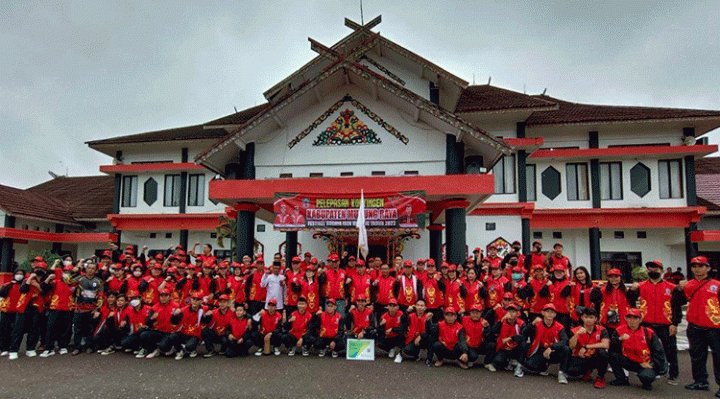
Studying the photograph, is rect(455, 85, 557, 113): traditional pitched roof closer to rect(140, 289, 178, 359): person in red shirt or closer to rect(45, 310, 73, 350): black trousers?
rect(140, 289, 178, 359): person in red shirt

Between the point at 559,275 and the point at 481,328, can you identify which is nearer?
the point at 481,328

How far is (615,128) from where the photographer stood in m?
21.9

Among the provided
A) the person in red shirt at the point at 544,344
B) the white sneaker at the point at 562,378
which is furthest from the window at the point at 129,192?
the white sneaker at the point at 562,378

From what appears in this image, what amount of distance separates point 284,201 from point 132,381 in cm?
618

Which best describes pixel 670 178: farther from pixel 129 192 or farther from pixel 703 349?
pixel 129 192

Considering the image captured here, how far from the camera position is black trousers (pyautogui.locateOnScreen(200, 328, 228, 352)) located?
9.06 meters

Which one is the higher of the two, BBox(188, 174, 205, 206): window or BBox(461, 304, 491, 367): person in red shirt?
BBox(188, 174, 205, 206): window

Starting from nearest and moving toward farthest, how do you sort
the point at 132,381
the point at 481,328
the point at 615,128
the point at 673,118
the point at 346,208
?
the point at 132,381, the point at 481,328, the point at 346,208, the point at 673,118, the point at 615,128

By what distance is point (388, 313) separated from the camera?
9.15 m

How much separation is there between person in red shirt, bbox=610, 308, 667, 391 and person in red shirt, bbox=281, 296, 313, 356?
5494mm

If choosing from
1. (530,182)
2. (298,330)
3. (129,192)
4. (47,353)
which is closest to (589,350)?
(298,330)

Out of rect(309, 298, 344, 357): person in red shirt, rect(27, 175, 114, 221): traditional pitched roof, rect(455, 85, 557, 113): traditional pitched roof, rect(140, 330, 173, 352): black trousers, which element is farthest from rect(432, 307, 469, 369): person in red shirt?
rect(27, 175, 114, 221): traditional pitched roof

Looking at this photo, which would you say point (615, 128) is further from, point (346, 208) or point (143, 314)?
point (143, 314)

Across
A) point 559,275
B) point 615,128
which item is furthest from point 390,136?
point 615,128
